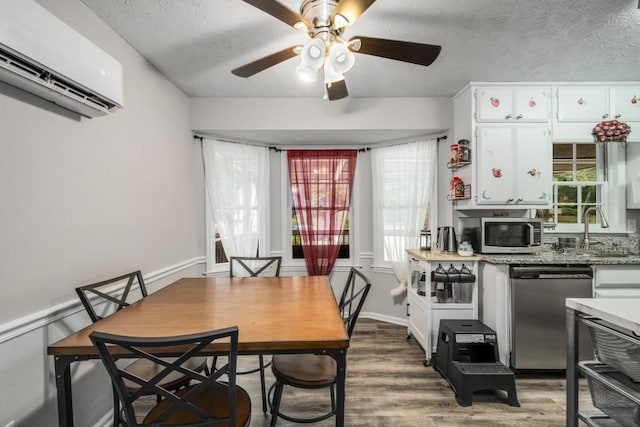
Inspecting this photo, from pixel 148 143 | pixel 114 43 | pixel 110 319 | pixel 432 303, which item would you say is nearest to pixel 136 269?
pixel 110 319

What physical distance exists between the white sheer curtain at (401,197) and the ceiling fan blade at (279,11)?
87.5 inches

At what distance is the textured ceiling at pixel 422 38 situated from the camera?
66.4 inches

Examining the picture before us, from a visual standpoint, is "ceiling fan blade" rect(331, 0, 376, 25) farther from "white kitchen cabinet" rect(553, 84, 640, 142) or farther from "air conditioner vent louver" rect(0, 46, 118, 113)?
→ "white kitchen cabinet" rect(553, 84, 640, 142)

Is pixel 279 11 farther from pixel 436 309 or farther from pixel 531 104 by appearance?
pixel 531 104

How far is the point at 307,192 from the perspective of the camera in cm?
350

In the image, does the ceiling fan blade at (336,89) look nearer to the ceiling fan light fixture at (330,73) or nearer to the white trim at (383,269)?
the ceiling fan light fixture at (330,73)

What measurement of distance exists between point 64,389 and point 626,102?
4.55 metres

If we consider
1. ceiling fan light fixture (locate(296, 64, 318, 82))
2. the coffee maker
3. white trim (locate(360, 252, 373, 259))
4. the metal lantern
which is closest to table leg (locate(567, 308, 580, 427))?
the coffee maker

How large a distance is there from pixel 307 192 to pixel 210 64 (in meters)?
1.71

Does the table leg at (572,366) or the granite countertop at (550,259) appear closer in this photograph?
the table leg at (572,366)

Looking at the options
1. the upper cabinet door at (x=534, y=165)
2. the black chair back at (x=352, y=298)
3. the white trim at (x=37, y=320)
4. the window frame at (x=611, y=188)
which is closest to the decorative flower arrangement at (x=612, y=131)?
the window frame at (x=611, y=188)

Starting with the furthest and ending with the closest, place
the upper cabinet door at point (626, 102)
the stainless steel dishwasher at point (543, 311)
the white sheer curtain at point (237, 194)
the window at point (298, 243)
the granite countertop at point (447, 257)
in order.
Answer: the window at point (298, 243)
the white sheer curtain at point (237, 194)
the upper cabinet door at point (626, 102)
the granite countertop at point (447, 257)
the stainless steel dishwasher at point (543, 311)

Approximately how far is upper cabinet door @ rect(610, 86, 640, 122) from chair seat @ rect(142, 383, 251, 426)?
3.88m

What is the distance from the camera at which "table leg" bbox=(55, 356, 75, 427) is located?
3.54 ft
